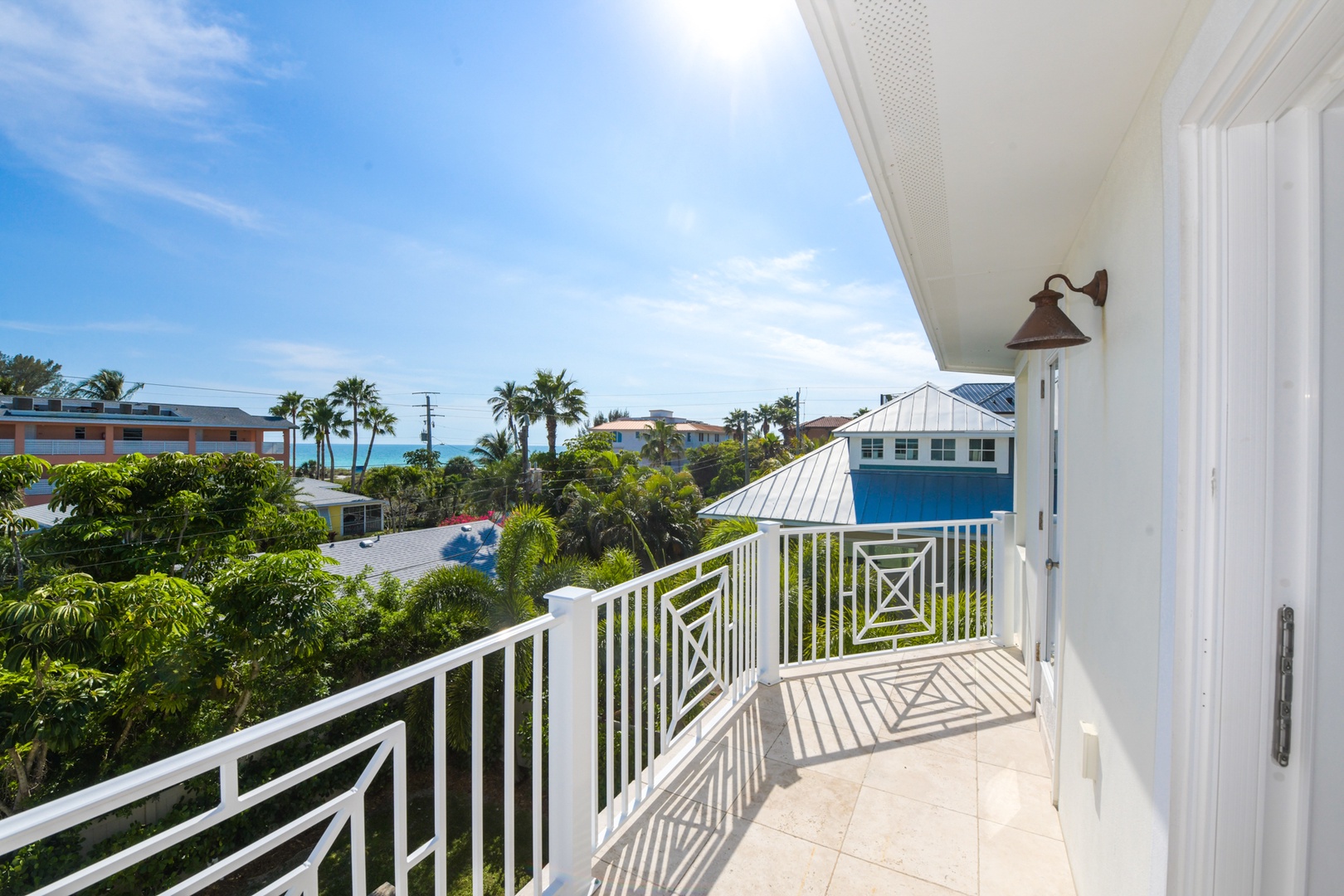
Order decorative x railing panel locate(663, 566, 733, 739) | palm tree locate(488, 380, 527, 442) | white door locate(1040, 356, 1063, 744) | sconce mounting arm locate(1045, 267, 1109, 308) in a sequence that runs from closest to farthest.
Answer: sconce mounting arm locate(1045, 267, 1109, 308)
decorative x railing panel locate(663, 566, 733, 739)
white door locate(1040, 356, 1063, 744)
palm tree locate(488, 380, 527, 442)

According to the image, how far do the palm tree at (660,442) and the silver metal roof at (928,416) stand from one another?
18.3 meters

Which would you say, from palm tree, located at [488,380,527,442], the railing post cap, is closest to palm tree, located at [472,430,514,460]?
palm tree, located at [488,380,527,442]

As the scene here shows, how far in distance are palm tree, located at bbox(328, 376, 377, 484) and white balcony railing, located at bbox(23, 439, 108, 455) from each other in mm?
15975

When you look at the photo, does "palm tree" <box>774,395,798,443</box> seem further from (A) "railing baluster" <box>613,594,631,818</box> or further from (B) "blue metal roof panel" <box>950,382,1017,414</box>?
(A) "railing baluster" <box>613,594,631,818</box>

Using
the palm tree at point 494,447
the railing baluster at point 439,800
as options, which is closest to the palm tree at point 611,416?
the palm tree at point 494,447

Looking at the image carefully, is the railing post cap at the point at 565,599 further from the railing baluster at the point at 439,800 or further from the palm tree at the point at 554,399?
the palm tree at the point at 554,399

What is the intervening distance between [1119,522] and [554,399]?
1037 inches

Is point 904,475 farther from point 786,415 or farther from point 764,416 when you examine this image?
point 764,416

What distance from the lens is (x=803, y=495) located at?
1297 centimetres

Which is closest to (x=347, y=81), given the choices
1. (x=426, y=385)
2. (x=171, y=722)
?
(x=171, y=722)

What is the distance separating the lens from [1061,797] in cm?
217

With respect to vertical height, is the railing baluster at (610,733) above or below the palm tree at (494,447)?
below

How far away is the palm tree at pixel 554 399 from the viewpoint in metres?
26.8

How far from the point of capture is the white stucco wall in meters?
1.21
